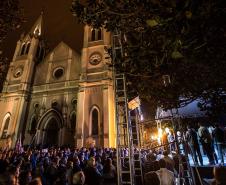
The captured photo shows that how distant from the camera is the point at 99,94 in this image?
2070cm

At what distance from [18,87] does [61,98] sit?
22.3 feet

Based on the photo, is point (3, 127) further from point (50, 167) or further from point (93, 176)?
point (93, 176)

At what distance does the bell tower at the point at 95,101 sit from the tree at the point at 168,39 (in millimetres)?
12460

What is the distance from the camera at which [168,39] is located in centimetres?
343

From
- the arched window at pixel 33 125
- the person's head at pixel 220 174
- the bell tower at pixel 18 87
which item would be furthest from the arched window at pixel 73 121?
the person's head at pixel 220 174

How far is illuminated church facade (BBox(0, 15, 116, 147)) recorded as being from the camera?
19656 mm

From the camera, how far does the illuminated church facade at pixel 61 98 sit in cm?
1966

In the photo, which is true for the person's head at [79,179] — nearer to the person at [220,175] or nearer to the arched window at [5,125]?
the person at [220,175]

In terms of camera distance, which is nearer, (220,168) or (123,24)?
(220,168)

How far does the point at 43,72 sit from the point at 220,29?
25499 mm

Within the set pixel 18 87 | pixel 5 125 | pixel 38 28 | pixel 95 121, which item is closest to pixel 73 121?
pixel 95 121

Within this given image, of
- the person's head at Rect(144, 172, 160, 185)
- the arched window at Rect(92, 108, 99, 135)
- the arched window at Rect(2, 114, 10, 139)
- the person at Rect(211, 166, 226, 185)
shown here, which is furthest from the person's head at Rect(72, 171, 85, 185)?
the arched window at Rect(2, 114, 10, 139)

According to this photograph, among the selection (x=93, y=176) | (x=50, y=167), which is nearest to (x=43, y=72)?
(x=50, y=167)

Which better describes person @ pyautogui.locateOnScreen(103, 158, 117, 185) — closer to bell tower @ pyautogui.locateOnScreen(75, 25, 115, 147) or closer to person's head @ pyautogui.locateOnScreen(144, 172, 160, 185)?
person's head @ pyautogui.locateOnScreen(144, 172, 160, 185)
